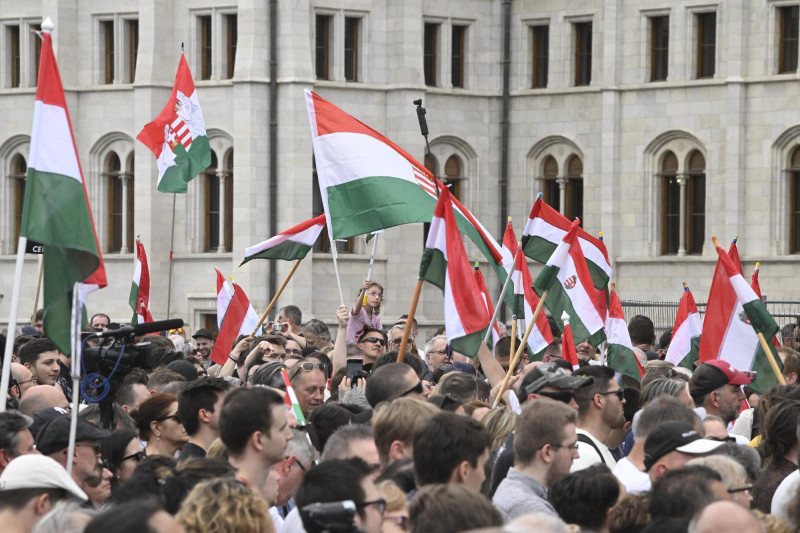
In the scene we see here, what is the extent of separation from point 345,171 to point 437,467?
338 inches

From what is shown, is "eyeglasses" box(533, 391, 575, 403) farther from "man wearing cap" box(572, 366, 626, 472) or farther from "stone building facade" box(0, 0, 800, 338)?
"stone building facade" box(0, 0, 800, 338)

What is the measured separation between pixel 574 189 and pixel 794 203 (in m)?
4.90

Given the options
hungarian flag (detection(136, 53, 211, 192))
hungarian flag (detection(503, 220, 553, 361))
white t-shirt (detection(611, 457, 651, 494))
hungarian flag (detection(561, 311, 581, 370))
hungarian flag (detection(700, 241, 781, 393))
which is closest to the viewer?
white t-shirt (detection(611, 457, 651, 494))

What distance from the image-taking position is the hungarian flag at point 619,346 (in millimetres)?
16109

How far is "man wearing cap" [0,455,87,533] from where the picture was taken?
7.89 m

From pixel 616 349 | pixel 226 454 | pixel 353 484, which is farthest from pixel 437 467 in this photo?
pixel 616 349

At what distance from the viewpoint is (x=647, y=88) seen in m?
36.2

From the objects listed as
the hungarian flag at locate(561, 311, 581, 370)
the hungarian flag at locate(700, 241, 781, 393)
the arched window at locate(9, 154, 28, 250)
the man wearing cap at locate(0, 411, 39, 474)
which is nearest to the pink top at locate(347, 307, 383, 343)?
the hungarian flag at locate(561, 311, 581, 370)

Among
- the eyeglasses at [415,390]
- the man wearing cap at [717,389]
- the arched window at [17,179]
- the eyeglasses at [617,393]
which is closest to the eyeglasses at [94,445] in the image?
the eyeglasses at [415,390]

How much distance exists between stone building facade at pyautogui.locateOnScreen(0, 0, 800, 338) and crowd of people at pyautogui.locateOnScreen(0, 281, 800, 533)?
72.0 feet

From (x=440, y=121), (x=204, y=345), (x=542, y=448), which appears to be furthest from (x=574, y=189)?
(x=542, y=448)

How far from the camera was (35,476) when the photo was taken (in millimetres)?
7945

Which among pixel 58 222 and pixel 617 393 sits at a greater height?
pixel 58 222

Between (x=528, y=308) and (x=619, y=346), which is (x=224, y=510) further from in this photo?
(x=528, y=308)
